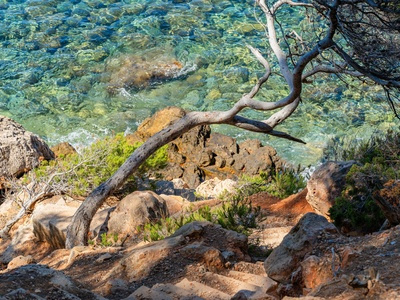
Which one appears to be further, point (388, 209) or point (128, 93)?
point (128, 93)

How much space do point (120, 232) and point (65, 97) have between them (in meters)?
10.6

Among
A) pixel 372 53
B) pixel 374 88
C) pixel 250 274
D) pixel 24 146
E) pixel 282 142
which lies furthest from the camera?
pixel 374 88

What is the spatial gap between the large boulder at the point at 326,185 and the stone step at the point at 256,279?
11.7ft

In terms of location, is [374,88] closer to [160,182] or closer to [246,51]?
[246,51]

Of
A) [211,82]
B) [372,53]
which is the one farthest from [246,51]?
[372,53]

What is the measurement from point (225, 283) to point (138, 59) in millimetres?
15758

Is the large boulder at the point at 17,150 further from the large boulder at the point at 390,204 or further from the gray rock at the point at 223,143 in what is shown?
the large boulder at the point at 390,204

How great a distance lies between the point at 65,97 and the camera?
65.1 feet

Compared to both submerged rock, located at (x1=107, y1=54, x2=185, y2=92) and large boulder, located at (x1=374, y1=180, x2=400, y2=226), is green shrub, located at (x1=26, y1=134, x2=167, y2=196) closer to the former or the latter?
large boulder, located at (x1=374, y1=180, x2=400, y2=226)

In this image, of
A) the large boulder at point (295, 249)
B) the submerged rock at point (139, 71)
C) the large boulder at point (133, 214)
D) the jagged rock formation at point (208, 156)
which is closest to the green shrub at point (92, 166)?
the large boulder at point (133, 214)

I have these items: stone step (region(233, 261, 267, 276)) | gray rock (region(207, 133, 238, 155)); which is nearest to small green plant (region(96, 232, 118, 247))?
stone step (region(233, 261, 267, 276))

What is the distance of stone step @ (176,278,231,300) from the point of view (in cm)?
582

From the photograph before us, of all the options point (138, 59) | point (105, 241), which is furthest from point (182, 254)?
point (138, 59)

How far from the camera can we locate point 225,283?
20.9ft
